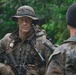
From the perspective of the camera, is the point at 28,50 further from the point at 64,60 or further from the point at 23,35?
the point at 64,60

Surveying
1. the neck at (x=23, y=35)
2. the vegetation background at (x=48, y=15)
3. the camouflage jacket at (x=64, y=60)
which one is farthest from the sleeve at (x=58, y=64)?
the vegetation background at (x=48, y=15)

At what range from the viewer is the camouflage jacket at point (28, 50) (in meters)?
7.73

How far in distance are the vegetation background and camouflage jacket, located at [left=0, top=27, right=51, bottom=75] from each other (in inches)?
135

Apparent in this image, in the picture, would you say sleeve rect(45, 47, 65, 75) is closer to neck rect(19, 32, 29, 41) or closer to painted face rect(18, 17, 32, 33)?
painted face rect(18, 17, 32, 33)

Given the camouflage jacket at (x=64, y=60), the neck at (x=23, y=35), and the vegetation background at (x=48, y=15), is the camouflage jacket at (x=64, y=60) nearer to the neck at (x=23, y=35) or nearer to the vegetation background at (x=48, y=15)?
the neck at (x=23, y=35)

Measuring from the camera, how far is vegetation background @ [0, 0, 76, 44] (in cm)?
1170

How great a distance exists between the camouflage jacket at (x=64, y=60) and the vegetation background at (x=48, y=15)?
6.44 meters

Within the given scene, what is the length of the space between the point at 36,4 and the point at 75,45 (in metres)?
9.27

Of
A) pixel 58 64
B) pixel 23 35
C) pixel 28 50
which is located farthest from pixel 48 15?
pixel 58 64

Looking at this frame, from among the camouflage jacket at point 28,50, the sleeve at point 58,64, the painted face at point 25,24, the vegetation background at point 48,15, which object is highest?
the sleeve at point 58,64

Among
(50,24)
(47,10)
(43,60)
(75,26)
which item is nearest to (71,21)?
A: (75,26)

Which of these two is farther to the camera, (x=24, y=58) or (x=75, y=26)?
(x=24, y=58)

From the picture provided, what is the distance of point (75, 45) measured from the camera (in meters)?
4.73

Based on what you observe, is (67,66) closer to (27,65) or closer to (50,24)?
(27,65)
